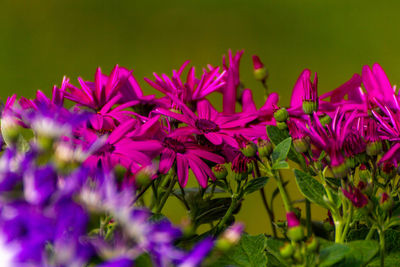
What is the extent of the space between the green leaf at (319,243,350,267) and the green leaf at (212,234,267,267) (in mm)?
54

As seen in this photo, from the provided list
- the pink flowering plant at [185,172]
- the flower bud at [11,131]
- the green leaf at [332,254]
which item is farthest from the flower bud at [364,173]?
the flower bud at [11,131]

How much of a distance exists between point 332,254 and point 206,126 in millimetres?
184

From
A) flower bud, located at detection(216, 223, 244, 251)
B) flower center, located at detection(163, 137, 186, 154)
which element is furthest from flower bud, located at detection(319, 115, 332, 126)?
flower bud, located at detection(216, 223, 244, 251)

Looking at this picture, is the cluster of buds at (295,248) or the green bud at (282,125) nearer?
the cluster of buds at (295,248)

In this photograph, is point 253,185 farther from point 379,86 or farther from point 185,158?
point 379,86

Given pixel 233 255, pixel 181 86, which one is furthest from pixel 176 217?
pixel 233 255

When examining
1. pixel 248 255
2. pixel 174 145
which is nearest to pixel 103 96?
pixel 174 145

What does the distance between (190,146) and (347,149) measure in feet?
0.39

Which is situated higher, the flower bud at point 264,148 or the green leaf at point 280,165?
the flower bud at point 264,148

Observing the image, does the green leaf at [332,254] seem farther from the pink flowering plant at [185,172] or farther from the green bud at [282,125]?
the green bud at [282,125]

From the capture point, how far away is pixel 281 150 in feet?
1.37

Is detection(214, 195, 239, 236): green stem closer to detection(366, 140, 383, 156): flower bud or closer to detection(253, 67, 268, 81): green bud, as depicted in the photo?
detection(366, 140, 383, 156): flower bud

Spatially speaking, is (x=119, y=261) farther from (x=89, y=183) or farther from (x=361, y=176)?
(x=361, y=176)

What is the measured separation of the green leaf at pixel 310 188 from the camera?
1.27 feet
